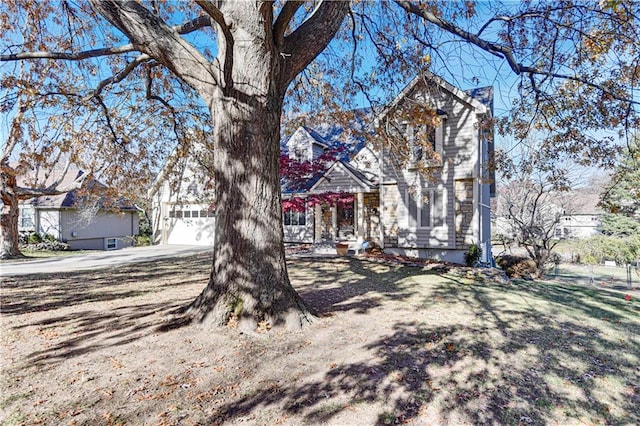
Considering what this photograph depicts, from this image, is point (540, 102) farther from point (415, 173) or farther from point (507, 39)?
point (415, 173)

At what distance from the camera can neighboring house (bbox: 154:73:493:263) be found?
1306cm

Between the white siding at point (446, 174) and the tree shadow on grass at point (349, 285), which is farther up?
the white siding at point (446, 174)

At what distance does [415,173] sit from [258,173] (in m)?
10.8

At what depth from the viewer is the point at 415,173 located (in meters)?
14.1

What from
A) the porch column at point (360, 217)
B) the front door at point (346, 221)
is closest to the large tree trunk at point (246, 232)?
the porch column at point (360, 217)

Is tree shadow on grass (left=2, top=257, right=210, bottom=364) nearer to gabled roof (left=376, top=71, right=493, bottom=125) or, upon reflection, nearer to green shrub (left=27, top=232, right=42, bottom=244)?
gabled roof (left=376, top=71, right=493, bottom=125)

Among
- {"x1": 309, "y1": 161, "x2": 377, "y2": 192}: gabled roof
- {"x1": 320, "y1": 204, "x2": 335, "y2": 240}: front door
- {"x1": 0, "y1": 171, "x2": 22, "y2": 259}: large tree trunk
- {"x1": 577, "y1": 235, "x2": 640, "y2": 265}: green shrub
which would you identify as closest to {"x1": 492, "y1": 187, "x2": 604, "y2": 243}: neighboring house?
{"x1": 577, "y1": 235, "x2": 640, "y2": 265}: green shrub

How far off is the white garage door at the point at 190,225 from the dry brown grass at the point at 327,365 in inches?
537

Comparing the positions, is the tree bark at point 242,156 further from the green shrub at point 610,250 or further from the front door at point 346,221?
the green shrub at point 610,250

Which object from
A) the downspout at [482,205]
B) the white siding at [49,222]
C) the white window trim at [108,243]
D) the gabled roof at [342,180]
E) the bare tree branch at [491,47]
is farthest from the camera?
the white window trim at [108,243]

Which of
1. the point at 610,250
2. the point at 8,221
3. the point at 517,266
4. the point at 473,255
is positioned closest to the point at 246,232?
the point at 473,255

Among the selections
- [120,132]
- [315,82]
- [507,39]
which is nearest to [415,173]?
[315,82]

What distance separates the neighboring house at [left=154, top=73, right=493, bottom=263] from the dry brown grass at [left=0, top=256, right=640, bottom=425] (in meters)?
7.09

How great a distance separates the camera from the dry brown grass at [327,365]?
2.85m
